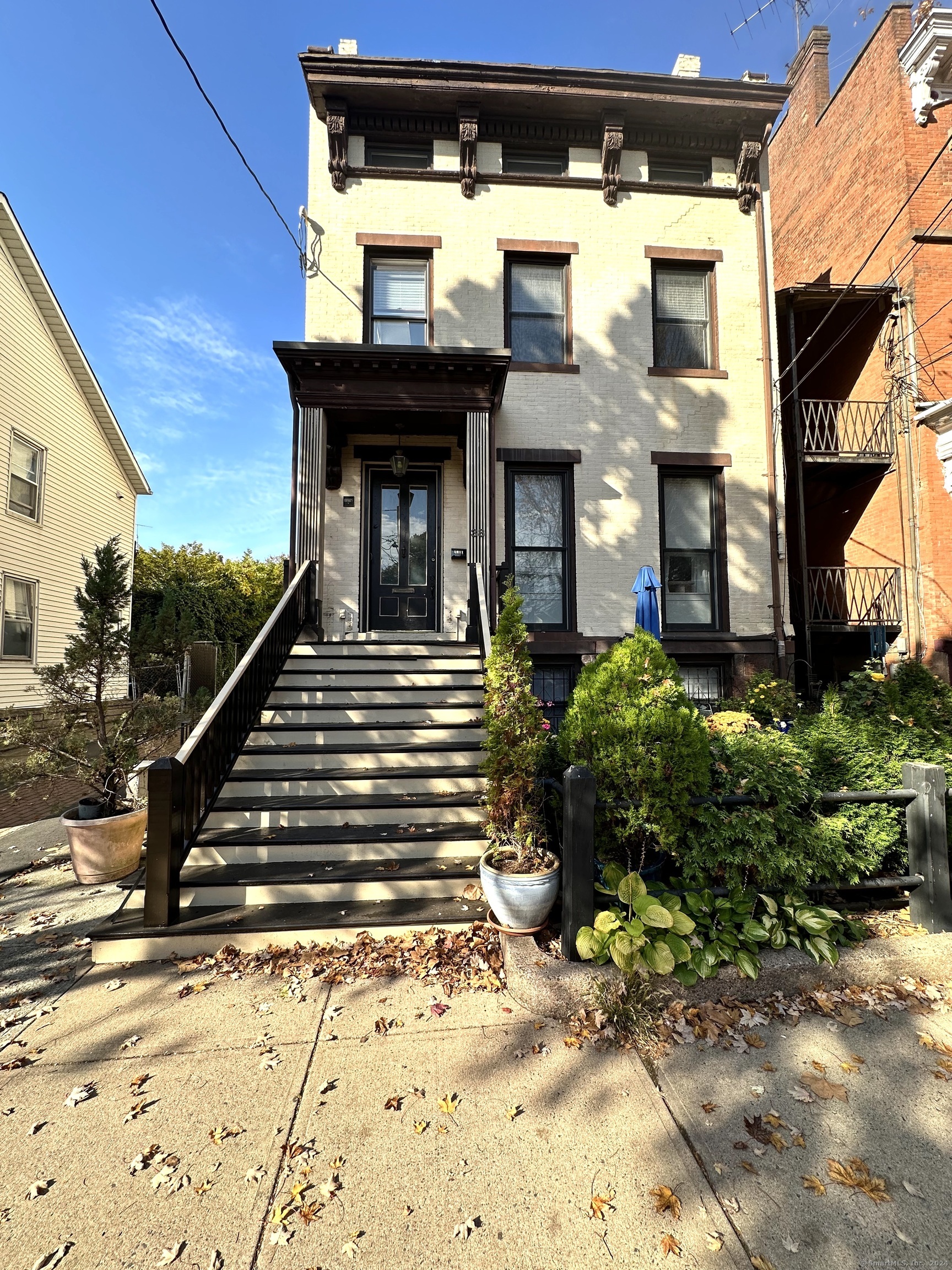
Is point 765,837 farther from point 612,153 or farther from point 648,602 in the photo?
point 612,153

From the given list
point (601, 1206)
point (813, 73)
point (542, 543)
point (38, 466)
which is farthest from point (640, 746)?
point (813, 73)

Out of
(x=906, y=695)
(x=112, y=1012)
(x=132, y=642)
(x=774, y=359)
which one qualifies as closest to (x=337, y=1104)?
(x=112, y=1012)

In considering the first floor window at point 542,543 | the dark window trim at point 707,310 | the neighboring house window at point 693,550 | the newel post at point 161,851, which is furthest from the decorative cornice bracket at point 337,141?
the newel post at point 161,851

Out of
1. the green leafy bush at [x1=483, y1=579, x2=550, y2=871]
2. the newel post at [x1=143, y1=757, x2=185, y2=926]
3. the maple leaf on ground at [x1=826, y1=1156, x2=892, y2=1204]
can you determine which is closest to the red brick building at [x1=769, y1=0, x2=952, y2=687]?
the green leafy bush at [x1=483, y1=579, x2=550, y2=871]

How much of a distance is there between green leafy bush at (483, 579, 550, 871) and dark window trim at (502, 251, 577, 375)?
231 inches

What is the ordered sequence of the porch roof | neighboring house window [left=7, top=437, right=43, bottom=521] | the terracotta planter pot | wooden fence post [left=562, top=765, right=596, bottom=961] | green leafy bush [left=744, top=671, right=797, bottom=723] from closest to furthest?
wooden fence post [left=562, top=765, right=596, bottom=961] < the terracotta planter pot < the porch roof < green leafy bush [left=744, top=671, right=797, bottom=723] < neighboring house window [left=7, top=437, right=43, bottom=521]

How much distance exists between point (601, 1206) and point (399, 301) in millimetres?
9865

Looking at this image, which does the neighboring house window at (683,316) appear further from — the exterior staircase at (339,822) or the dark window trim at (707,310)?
the exterior staircase at (339,822)

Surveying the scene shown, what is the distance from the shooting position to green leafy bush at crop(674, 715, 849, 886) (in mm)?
3508

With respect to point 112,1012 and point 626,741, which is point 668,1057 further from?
point 112,1012

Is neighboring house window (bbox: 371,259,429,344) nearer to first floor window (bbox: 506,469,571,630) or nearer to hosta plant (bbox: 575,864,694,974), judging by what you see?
first floor window (bbox: 506,469,571,630)

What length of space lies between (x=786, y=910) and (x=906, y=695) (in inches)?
142

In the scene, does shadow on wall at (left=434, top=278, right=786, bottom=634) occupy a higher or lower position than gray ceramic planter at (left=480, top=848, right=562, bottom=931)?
higher

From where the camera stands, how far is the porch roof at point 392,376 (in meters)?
7.16
